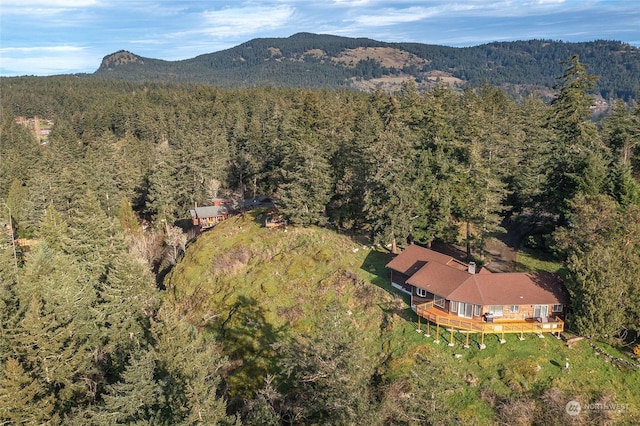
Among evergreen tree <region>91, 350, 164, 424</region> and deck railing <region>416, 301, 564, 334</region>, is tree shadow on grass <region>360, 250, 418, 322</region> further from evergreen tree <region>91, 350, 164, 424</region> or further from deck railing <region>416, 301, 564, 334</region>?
evergreen tree <region>91, 350, 164, 424</region>

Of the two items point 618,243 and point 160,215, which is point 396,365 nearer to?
point 618,243

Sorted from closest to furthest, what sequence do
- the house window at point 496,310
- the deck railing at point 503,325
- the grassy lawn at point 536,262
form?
1. the deck railing at point 503,325
2. the house window at point 496,310
3. the grassy lawn at point 536,262

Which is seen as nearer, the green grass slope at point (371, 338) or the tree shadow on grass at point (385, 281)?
the green grass slope at point (371, 338)

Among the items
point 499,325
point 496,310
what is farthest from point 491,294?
point 499,325

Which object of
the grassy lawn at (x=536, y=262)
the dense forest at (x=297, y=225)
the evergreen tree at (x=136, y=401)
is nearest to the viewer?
the evergreen tree at (x=136, y=401)

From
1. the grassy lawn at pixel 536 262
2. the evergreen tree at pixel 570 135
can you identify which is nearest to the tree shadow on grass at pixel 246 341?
the grassy lawn at pixel 536 262

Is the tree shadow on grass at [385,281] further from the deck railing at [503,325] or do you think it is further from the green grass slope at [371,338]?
the deck railing at [503,325]

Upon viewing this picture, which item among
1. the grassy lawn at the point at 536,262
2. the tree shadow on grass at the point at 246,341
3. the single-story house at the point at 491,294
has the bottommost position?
the tree shadow on grass at the point at 246,341

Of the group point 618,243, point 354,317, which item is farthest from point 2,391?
point 618,243
